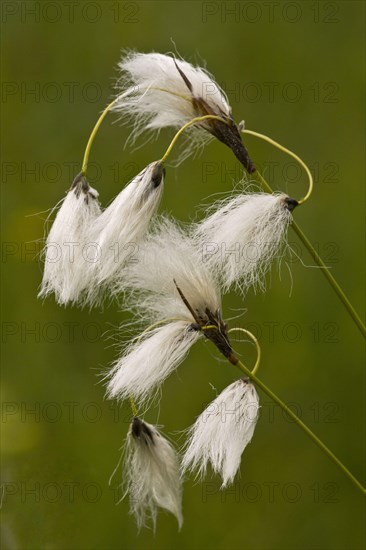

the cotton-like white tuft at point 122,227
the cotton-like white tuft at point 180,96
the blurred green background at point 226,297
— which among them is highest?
the cotton-like white tuft at point 180,96

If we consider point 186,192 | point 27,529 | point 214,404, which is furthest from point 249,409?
point 186,192

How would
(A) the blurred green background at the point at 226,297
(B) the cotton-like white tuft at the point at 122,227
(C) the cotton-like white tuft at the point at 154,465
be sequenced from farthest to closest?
(A) the blurred green background at the point at 226,297, (C) the cotton-like white tuft at the point at 154,465, (B) the cotton-like white tuft at the point at 122,227

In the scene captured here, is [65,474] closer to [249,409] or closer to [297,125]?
[249,409]

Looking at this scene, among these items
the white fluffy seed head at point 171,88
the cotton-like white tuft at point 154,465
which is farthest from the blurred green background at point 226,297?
the white fluffy seed head at point 171,88

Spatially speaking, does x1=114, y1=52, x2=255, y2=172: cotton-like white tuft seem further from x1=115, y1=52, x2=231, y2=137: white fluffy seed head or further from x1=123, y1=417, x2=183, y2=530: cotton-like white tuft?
x1=123, y1=417, x2=183, y2=530: cotton-like white tuft

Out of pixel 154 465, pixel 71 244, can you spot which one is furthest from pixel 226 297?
pixel 71 244

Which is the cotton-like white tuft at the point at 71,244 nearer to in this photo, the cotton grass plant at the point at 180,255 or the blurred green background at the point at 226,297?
the cotton grass plant at the point at 180,255

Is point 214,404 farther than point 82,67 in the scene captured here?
No
